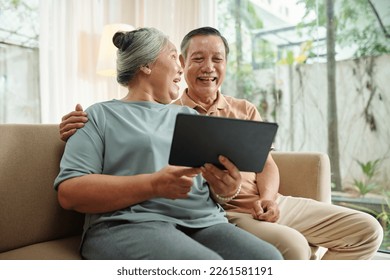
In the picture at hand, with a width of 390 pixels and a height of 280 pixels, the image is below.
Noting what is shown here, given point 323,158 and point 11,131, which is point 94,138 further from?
point 323,158

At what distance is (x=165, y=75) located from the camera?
3.99ft

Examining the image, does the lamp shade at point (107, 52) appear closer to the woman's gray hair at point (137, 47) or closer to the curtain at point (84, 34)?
the curtain at point (84, 34)

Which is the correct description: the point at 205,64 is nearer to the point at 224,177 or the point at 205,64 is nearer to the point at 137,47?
the point at 137,47

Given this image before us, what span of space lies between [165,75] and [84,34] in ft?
5.89

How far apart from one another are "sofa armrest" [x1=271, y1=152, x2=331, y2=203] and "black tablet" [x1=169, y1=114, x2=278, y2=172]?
2.24ft

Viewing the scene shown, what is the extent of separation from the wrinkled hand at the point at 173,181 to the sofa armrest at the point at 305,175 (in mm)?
767

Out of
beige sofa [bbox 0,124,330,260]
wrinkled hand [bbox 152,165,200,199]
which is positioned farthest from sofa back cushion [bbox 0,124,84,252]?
wrinkled hand [bbox 152,165,200,199]

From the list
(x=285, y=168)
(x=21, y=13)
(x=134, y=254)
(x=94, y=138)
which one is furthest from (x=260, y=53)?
(x=134, y=254)

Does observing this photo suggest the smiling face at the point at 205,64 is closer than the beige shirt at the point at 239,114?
No

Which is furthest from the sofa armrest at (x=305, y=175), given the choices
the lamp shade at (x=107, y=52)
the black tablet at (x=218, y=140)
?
the lamp shade at (x=107, y=52)

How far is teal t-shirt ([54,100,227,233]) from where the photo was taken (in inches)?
40.3

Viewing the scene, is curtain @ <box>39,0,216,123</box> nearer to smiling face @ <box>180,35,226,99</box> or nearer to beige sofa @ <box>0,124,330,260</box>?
smiling face @ <box>180,35,226,99</box>

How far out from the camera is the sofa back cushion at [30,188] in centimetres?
112

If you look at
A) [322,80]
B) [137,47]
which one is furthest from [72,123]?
[322,80]
